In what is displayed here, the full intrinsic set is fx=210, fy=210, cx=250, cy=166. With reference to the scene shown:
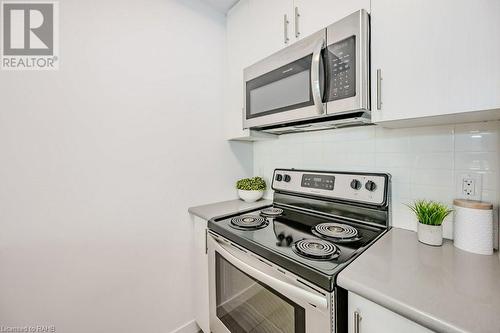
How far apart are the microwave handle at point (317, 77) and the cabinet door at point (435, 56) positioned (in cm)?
21

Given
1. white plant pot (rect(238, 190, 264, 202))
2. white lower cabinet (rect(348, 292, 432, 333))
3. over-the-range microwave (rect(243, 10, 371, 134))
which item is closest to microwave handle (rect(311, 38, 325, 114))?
over-the-range microwave (rect(243, 10, 371, 134))

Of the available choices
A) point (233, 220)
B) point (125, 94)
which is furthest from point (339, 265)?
point (125, 94)

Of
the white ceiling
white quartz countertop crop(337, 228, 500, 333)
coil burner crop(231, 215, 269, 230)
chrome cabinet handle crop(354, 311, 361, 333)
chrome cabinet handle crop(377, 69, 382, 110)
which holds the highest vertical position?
the white ceiling

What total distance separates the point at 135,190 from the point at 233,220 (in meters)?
0.63

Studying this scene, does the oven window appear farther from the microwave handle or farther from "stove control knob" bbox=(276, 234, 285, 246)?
the microwave handle

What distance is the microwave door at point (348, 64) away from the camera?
2.88ft

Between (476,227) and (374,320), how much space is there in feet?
1.87

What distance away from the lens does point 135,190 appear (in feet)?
A: 4.21

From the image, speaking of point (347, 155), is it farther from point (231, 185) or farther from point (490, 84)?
point (231, 185)

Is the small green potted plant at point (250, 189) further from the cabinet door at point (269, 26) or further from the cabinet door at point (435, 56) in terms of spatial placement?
the cabinet door at point (435, 56)

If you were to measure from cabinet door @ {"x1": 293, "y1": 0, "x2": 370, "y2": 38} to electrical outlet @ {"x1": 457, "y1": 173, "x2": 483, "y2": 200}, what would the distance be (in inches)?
32.7

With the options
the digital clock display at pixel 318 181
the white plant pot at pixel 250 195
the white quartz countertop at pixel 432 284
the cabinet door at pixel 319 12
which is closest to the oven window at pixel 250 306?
the white quartz countertop at pixel 432 284
